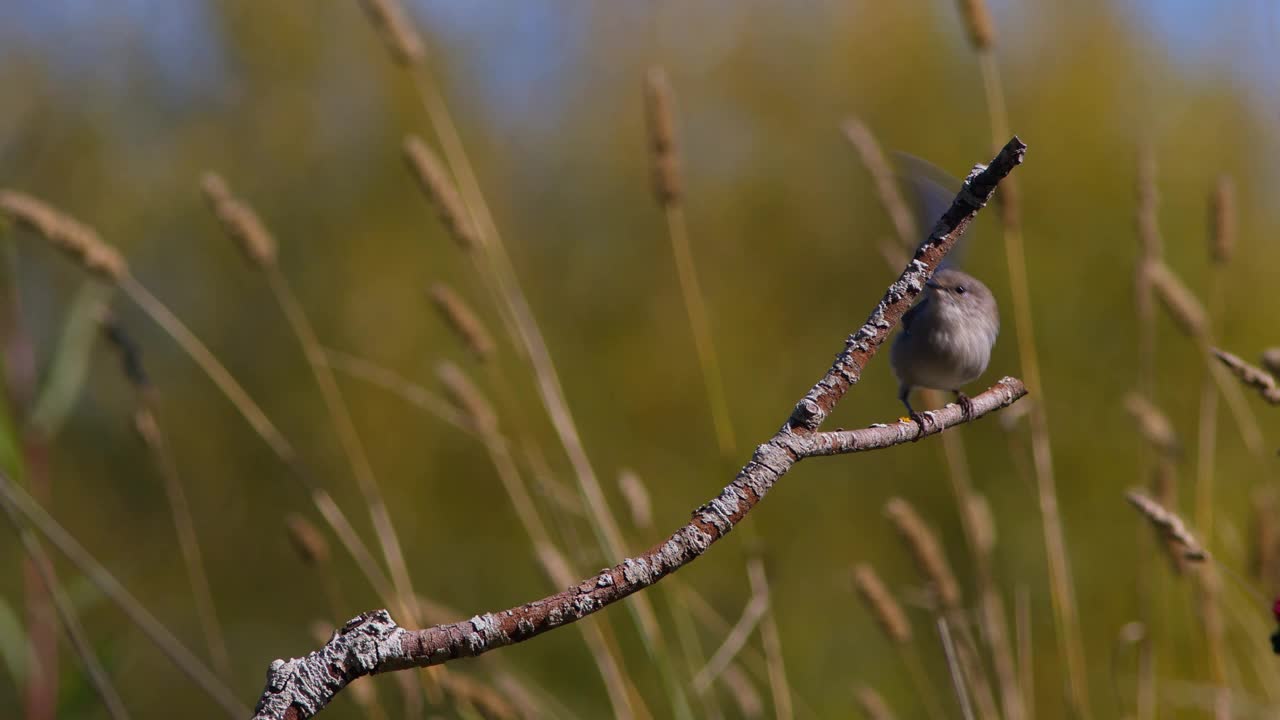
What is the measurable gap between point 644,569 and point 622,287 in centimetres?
413

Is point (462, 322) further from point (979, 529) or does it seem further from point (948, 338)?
point (979, 529)

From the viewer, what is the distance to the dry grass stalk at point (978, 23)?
1577mm

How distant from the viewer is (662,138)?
151 centimetres

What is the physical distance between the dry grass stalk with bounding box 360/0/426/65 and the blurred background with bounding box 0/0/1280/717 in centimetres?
199

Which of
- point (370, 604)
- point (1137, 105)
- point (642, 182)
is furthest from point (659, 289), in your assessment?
point (1137, 105)

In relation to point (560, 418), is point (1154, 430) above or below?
below

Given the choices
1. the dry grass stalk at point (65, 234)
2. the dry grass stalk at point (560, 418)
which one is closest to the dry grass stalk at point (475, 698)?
the dry grass stalk at point (560, 418)

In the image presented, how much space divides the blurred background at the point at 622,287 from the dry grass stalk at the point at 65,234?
2133 millimetres

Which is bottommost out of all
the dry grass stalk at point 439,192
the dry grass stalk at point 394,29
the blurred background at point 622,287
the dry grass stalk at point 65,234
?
the dry grass stalk at point 65,234

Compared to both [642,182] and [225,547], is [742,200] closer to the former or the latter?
[642,182]

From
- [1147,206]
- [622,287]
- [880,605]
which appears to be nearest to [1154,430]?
[1147,206]

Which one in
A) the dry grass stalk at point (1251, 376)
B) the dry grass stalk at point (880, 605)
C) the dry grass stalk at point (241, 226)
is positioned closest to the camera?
the dry grass stalk at point (1251, 376)

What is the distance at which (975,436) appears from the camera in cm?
412

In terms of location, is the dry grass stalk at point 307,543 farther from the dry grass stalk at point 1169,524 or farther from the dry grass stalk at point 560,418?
the dry grass stalk at point 1169,524
